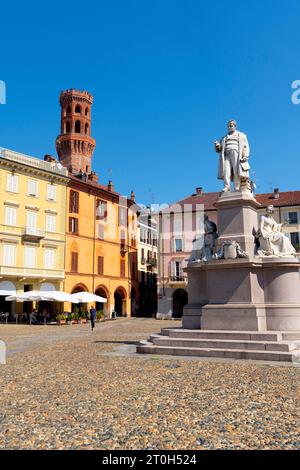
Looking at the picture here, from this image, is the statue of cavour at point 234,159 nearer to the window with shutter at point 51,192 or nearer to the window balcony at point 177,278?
the window with shutter at point 51,192

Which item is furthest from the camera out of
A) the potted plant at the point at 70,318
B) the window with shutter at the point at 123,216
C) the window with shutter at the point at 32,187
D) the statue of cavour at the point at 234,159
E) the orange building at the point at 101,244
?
the window with shutter at the point at 123,216

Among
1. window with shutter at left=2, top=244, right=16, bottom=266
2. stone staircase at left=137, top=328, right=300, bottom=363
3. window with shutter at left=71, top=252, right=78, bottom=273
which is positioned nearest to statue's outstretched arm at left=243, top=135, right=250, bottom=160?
stone staircase at left=137, top=328, right=300, bottom=363

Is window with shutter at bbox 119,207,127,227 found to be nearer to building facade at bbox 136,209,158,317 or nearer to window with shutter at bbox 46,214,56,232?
building facade at bbox 136,209,158,317

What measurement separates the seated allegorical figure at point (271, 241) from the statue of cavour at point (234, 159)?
1.63 m

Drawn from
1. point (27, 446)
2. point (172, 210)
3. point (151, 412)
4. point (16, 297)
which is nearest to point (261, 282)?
point (151, 412)

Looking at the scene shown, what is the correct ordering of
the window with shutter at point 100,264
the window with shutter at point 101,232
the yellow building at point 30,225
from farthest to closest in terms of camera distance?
the window with shutter at point 101,232
the window with shutter at point 100,264
the yellow building at point 30,225

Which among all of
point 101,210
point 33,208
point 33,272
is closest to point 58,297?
point 33,272

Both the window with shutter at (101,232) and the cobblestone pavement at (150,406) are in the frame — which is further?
the window with shutter at (101,232)

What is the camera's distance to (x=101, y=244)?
45.7 metres

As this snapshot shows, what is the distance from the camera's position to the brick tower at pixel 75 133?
2955 inches

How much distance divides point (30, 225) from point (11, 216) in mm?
2117

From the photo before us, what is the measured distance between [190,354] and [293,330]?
3085 mm

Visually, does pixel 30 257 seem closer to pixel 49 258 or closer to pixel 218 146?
pixel 49 258

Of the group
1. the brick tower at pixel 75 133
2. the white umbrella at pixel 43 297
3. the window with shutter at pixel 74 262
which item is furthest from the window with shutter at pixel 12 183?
the brick tower at pixel 75 133
